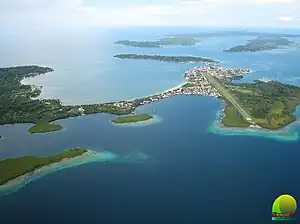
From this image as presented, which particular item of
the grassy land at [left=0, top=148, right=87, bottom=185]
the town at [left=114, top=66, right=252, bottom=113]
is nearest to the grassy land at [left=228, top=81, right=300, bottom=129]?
the town at [left=114, top=66, right=252, bottom=113]

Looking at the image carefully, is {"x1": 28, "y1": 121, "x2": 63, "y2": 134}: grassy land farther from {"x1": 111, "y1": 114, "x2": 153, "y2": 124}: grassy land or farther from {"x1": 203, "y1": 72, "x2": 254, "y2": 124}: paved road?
{"x1": 203, "y1": 72, "x2": 254, "y2": 124}: paved road

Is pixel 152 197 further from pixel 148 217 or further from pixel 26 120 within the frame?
pixel 26 120

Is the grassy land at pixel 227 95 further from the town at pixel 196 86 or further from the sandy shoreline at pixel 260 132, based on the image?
the sandy shoreline at pixel 260 132

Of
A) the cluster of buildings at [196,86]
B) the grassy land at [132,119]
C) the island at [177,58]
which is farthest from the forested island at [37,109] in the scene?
the island at [177,58]

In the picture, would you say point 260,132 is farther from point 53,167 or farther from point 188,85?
point 188,85

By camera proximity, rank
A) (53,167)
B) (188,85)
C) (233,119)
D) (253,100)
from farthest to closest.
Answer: (188,85)
(253,100)
(233,119)
(53,167)

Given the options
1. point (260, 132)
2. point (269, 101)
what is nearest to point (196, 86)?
point (269, 101)
